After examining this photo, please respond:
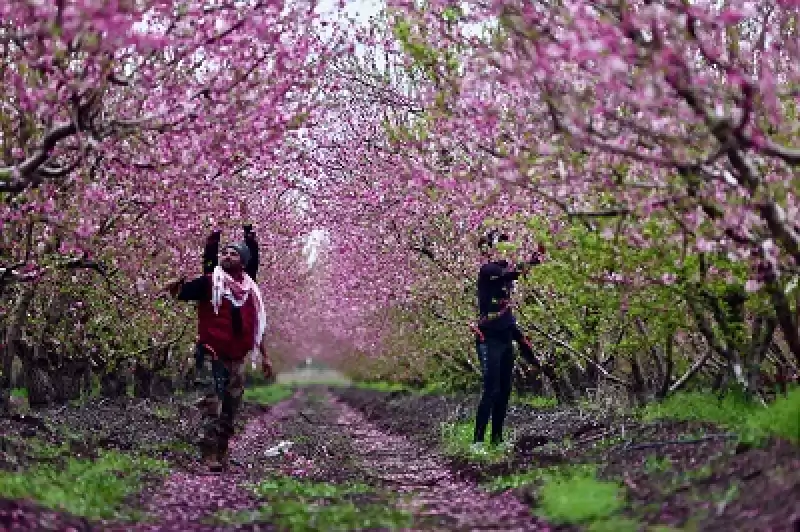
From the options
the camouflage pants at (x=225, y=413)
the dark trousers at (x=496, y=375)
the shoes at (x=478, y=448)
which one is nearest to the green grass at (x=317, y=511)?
the camouflage pants at (x=225, y=413)

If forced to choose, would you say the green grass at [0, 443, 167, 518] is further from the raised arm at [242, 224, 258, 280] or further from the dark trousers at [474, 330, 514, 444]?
the dark trousers at [474, 330, 514, 444]

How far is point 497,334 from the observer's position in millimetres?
15047

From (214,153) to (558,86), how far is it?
13.8 feet

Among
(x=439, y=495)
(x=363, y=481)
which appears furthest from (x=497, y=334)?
(x=439, y=495)

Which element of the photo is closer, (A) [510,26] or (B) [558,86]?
(A) [510,26]

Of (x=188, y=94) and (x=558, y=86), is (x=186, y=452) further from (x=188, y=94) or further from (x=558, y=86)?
(x=558, y=86)

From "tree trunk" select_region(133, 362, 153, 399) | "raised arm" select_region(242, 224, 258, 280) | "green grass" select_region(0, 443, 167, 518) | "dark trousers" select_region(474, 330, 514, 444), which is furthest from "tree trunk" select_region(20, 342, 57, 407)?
"dark trousers" select_region(474, 330, 514, 444)

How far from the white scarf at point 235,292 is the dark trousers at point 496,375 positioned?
10.2 ft

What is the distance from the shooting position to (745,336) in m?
12.9

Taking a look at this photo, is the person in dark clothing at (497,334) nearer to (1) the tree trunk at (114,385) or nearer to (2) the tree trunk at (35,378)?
(2) the tree trunk at (35,378)

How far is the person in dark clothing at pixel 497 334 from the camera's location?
15.0m

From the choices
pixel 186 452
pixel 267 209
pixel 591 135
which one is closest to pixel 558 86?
pixel 591 135

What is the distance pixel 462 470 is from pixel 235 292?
3788 millimetres

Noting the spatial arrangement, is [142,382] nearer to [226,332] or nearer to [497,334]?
[226,332]
